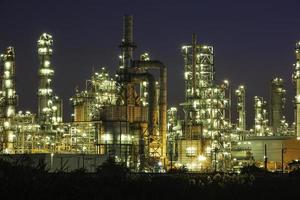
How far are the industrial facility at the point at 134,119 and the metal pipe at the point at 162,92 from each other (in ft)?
0.33

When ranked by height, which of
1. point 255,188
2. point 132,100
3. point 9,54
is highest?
point 9,54

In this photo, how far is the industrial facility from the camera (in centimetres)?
6400

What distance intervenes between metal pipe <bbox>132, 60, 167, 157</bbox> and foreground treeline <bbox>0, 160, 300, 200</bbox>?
3029cm

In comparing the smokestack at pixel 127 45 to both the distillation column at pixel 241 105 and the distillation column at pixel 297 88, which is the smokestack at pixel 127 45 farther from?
the distillation column at pixel 241 105

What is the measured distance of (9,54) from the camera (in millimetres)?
70062

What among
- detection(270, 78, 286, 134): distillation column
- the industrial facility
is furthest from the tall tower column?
detection(270, 78, 286, 134): distillation column

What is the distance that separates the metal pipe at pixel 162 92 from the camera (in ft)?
214

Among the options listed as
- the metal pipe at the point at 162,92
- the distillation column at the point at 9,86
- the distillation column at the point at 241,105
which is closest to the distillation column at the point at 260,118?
the distillation column at the point at 241,105

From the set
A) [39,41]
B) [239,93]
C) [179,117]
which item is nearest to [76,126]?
[39,41]

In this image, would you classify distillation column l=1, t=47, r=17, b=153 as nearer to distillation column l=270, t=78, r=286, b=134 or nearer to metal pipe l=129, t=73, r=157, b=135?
metal pipe l=129, t=73, r=157, b=135

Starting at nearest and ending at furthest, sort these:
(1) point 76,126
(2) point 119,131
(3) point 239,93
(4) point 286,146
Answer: (2) point 119,131
(1) point 76,126
(4) point 286,146
(3) point 239,93

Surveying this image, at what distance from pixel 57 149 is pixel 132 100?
32.4ft

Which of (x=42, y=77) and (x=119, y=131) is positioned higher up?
(x=42, y=77)

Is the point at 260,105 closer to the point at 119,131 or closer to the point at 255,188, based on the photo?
the point at 119,131
